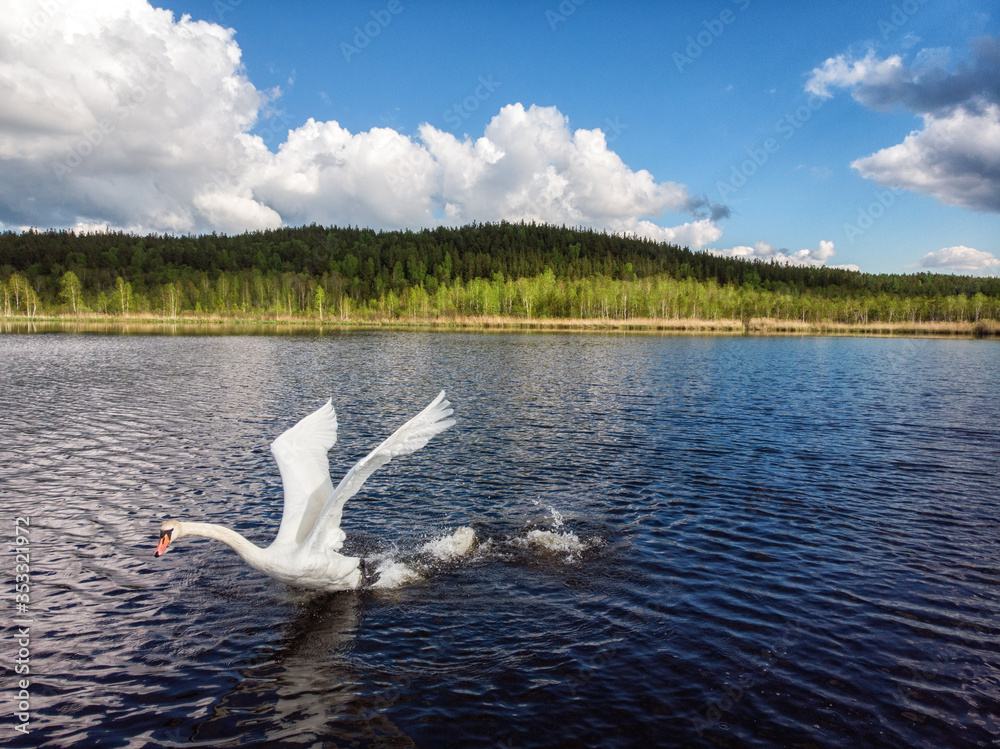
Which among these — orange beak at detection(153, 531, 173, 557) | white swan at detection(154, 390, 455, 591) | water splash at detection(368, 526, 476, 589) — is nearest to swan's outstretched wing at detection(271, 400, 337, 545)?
white swan at detection(154, 390, 455, 591)

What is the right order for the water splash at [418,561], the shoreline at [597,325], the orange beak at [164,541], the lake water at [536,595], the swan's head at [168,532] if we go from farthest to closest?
1. the shoreline at [597,325]
2. the water splash at [418,561]
3. the swan's head at [168,532]
4. the orange beak at [164,541]
5. the lake water at [536,595]

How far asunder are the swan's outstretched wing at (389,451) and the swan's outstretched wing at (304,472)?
2.20 feet

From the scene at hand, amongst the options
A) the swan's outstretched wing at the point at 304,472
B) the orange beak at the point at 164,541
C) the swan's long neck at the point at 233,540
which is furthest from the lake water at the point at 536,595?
the orange beak at the point at 164,541

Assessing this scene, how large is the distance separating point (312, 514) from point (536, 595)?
4050 mm

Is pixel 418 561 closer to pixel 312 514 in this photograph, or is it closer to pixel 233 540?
pixel 312 514

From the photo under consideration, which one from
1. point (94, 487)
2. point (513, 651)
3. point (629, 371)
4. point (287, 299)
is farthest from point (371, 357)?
point (287, 299)

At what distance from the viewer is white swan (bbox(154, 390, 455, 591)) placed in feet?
27.5

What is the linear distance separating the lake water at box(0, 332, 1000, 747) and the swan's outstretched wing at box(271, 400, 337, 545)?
1.35 meters

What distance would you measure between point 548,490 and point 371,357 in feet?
138

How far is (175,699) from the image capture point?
7.08m

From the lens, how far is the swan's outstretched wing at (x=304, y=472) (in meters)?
9.41

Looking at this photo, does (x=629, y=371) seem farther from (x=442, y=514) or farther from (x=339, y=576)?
(x=339, y=576)

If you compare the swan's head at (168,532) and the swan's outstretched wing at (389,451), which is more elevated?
the swan's outstretched wing at (389,451)

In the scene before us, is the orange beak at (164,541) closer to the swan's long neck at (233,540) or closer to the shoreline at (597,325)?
the swan's long neck at (233,540)
